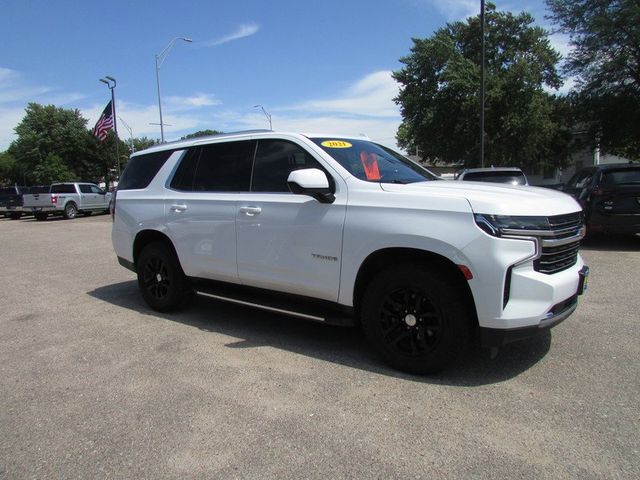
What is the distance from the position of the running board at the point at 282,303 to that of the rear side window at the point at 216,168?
3.24 ft

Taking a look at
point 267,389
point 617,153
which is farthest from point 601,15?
point 267,389

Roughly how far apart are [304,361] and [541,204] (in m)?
2.21

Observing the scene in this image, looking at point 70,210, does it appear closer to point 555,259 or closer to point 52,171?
point 555,259

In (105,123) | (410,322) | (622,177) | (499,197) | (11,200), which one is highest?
(105,123)

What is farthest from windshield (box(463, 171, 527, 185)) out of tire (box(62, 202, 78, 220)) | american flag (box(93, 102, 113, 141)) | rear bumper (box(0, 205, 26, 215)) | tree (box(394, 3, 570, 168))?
american flag (box(93, 102, 113, 141))

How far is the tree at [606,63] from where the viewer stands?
2264 cm

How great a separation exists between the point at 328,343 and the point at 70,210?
24.4 meters

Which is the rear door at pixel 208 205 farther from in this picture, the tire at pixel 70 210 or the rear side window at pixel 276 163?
the tire at pixel 70 210

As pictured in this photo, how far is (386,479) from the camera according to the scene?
2.56 m

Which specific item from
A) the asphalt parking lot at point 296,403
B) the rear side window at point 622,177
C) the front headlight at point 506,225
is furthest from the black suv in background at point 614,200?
the front headlight at point 506,225

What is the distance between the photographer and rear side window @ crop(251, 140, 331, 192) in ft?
14.4

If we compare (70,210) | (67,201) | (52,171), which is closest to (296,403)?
(67,201)

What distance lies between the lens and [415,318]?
12.0 feet

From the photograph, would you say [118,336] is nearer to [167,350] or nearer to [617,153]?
[167,350]
